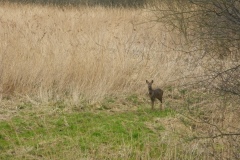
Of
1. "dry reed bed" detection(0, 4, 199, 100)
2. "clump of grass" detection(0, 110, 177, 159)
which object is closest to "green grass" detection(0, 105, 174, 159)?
"clump of grass" detection(0, 110, 177, 159)

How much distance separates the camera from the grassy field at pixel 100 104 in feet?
19.3

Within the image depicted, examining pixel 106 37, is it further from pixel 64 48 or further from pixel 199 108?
pixel 199 108

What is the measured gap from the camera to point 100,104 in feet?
26.9

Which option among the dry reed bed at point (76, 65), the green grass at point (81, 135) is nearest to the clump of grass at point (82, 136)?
the green grass at point (81, 135)

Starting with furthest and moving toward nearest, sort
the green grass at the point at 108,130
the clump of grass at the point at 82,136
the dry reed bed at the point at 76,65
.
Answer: the dry reed bed at the point at 76,65, the clump of grass at the point at 82,136, the green grass at the point at 108,130

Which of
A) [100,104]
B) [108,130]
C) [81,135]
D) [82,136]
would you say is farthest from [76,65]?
[82,136]

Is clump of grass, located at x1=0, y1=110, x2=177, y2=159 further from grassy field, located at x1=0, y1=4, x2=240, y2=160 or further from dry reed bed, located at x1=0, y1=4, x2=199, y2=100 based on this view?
dry reed bed, located at x1=0, y1=4, x2=199, y2=100

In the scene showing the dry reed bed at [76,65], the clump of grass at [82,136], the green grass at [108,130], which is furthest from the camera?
the dry reed bed at [76,65]

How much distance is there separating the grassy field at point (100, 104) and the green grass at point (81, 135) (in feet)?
0.05

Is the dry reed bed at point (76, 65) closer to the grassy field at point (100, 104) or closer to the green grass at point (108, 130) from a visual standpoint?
the grassy field at point (100, 104)

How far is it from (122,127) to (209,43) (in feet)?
7.60

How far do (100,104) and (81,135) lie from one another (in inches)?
63.0

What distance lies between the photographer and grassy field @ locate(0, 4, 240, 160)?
5.89 meters

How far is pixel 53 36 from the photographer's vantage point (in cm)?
1097
